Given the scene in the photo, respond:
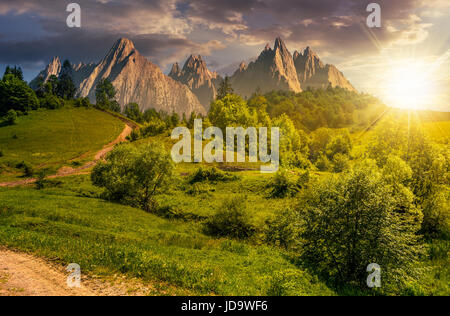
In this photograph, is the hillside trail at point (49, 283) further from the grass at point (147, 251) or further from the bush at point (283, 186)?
the bush at point (283, 186)

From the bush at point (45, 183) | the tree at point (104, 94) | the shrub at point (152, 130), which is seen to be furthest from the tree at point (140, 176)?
the tree at point (104, 94)

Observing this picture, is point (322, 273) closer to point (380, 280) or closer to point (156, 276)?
point (380, 280)

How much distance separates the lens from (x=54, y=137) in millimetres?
107062

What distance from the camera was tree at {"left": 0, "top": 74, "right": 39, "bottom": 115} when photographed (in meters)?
125

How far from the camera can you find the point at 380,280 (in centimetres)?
1590

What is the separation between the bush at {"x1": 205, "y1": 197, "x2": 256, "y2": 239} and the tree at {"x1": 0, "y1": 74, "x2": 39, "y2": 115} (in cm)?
14985

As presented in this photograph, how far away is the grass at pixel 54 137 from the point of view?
8144 centimetres

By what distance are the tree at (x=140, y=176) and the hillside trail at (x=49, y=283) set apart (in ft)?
74.6

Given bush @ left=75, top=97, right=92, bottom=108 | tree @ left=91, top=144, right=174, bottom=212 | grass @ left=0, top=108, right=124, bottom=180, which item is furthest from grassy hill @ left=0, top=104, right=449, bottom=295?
bush @ left=75, top=97, right=92, bottom=108

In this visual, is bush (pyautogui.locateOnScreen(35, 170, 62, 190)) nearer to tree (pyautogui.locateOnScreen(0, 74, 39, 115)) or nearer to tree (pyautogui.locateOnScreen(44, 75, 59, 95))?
tree (pyautogui.locateOnScreen(0, 74, 39, 115))

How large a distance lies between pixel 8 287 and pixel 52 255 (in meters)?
4.13

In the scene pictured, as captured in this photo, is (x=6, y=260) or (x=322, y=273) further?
(x=322, y=273)

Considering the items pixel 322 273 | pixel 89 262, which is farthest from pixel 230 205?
pixel 89 262

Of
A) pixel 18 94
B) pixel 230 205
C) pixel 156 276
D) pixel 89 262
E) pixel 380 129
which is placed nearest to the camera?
pixel 156 276
